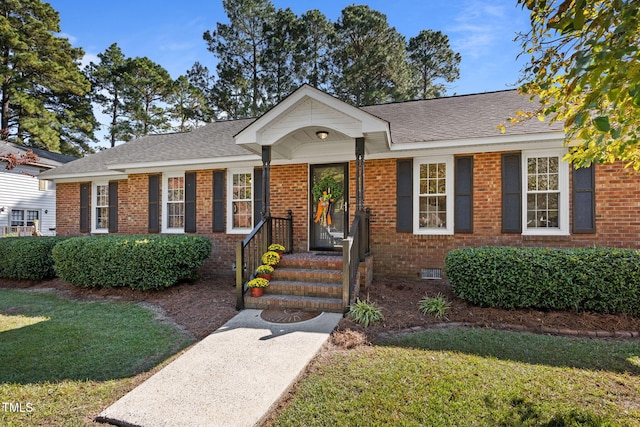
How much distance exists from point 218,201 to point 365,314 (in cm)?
570

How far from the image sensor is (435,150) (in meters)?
7.15

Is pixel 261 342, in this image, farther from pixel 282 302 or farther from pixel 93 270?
pixel 93 270

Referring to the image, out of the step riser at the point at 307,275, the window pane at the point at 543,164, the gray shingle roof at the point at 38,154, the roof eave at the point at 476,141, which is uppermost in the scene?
the gray shingle roof at the point at 38,154

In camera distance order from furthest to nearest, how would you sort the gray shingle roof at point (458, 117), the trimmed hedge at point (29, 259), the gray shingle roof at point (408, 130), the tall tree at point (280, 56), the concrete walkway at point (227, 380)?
the tall tree at point (280, 56) < the trimmed hedge at point (29, 259) < the gray shingle roof at point (408, 130) < the gray shingle roof at point (458, 117) < the concrete walkway at point (227, 380)

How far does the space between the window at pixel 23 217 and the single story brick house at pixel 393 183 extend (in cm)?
1164

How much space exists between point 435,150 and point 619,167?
11.3 ft

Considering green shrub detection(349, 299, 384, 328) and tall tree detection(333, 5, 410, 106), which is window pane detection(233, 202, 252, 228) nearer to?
green shrub detection(349, 299, 384, 328)

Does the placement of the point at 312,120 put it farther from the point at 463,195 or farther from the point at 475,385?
the point at 475,385

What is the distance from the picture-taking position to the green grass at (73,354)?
3070 mm

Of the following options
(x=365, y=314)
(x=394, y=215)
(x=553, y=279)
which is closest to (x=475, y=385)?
(x=365, y=314)

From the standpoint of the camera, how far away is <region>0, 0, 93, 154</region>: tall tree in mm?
21797

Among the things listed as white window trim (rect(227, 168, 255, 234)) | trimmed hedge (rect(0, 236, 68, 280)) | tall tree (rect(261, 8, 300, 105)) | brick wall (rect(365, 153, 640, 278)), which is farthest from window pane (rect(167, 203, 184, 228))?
tall tree (rect(261, 8, 300, 105))

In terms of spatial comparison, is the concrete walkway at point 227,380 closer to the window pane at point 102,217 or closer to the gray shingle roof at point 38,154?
the window pane at point 102,217

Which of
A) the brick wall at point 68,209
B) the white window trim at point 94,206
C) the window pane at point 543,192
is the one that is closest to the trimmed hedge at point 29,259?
the white window trim at point 94,206
